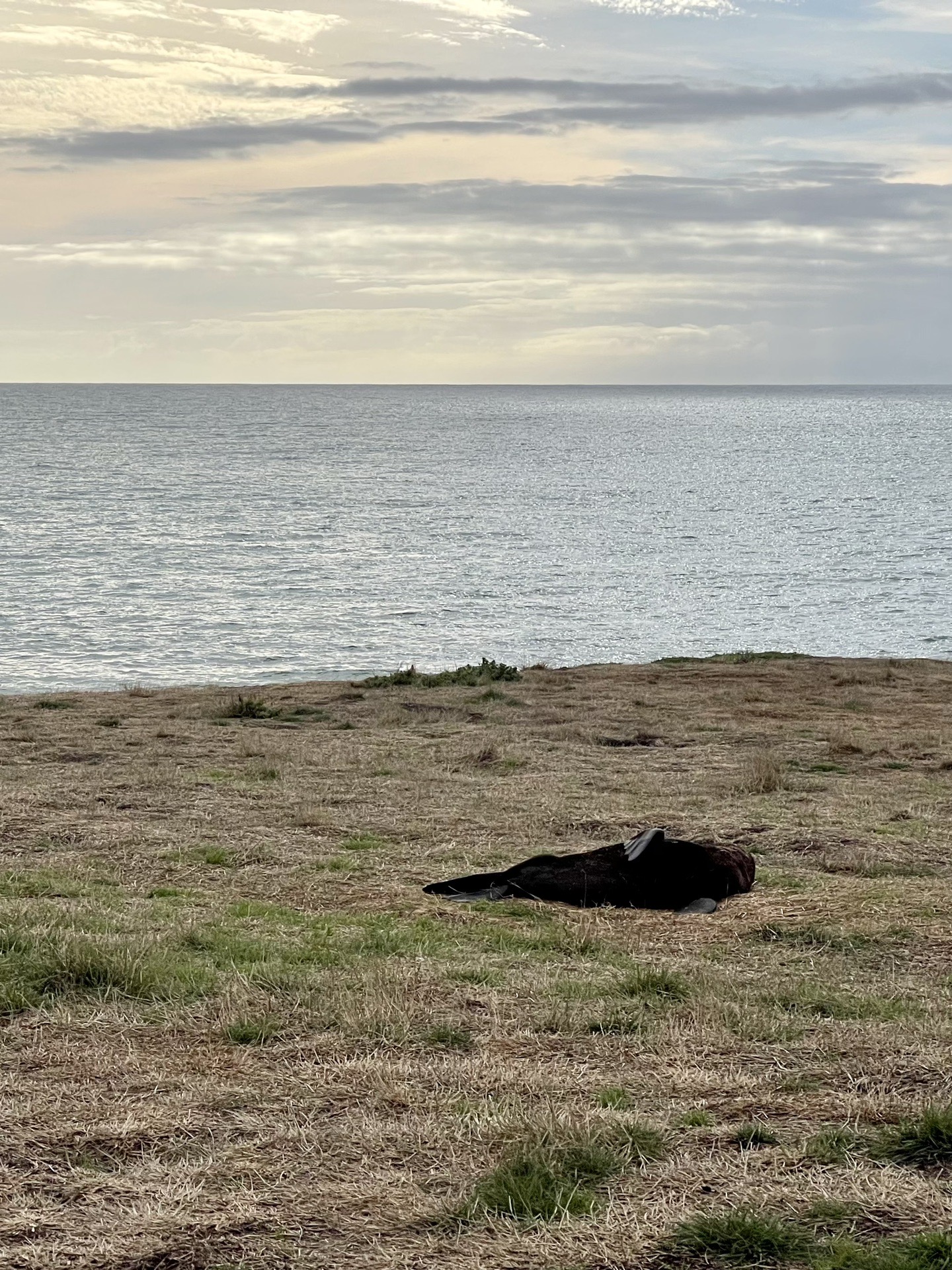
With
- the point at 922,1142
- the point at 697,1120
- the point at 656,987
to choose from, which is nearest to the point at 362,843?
the point at 656,987

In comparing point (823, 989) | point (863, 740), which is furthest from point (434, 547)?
point (823, 989)

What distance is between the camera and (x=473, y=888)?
381 inches

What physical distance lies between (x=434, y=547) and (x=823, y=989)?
184 ft

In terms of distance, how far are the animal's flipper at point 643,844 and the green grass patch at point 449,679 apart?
14423mm

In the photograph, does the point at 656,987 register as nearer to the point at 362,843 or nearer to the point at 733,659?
the point at 362,843

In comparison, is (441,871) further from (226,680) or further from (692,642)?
(692,642)

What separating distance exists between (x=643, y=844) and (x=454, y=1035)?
3724 millimetres

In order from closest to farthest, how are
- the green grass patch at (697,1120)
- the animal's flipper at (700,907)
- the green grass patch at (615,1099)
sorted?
1. the green grass patch at (697,1120)
2. the green grass patch at (615,1099)
3. the animal's flipper at (700,907)

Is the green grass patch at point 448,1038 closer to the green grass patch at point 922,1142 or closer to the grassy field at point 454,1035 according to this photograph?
the grassy field at point 454,1035

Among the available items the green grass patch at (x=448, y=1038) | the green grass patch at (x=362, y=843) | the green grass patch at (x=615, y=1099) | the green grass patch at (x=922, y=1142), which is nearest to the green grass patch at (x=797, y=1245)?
the green grass patch at (x=922, y=1142)

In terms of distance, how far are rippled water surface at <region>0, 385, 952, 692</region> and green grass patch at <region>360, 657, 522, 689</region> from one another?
8724 millimetres

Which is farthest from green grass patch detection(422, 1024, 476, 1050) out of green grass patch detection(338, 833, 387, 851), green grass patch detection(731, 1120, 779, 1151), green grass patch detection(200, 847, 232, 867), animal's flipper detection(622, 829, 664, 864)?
green grass patch detection(338, 833, 387, 851)

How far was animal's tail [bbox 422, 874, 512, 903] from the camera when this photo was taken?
31.5 feet

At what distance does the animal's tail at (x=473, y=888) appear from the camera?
378 inches
